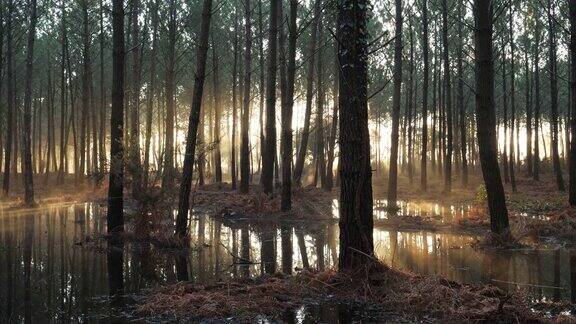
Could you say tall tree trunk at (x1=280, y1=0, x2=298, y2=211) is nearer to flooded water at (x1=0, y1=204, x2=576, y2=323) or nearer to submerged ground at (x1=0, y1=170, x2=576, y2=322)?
submerged ground at (x1=0, y1=170, x2=576, y2=322)

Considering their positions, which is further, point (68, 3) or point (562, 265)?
point (68, 3)

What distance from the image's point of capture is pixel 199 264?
334 inches

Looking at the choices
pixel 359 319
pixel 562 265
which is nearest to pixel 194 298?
pixel 359 319

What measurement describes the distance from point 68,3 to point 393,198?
1978 cm

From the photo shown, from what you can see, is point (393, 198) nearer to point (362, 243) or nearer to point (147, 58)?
point (362, 243)

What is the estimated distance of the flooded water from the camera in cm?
596

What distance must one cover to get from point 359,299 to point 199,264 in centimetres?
351

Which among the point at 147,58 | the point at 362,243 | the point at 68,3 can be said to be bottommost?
the point at 362,243

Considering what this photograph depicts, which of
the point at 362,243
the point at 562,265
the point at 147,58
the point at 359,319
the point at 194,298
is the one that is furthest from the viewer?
the point at 147,58

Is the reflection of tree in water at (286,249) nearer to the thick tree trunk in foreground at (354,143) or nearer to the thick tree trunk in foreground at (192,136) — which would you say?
the thick tree trunk in foreground at (354,143)

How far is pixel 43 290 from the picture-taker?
6418 millimetres

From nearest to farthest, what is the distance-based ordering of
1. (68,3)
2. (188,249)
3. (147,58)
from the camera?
1. (188,249)
2. (68,3)
3. (147,58)

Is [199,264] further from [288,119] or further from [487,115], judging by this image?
[288,119]

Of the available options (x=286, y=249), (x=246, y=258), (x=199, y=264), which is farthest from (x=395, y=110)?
(x=199, y=264)
